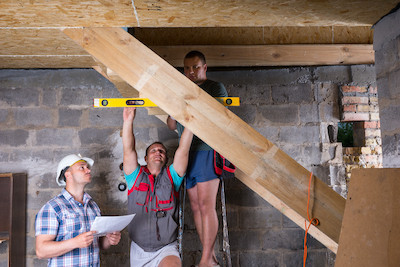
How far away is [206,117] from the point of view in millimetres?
1766

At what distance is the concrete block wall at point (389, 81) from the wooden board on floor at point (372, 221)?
358mm

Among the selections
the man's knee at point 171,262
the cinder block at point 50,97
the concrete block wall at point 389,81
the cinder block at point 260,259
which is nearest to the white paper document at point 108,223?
the man's knee at point 171,262

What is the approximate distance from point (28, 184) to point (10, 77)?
947 millimetres

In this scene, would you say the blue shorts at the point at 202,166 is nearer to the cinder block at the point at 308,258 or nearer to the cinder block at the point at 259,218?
the cinder block at the point at 259,218

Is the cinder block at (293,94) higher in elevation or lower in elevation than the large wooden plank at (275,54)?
lower

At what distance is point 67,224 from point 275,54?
210cm

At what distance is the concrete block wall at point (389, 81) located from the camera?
167cm

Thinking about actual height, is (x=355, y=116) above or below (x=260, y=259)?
above

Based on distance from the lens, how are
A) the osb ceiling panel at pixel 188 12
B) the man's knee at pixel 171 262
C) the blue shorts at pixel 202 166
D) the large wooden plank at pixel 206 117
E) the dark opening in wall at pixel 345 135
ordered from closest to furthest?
the osb ceiling panel at pixel 188 12, the large wooden plank at pixel 206 117, the man's knee at pixel 171 262, the blue shorts at pixel 202 166, the dark opening in wall at pixel 345 135

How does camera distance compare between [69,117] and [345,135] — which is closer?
[69,117]

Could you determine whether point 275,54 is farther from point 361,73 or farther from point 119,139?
point 119,139

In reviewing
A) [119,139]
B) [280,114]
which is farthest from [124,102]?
[280,114]

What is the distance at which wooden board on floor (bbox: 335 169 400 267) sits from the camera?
1.27 meters

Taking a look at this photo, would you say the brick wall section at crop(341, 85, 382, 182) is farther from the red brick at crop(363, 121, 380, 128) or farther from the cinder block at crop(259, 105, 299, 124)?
the cinder block at crop(259, 105, 299, 124)
